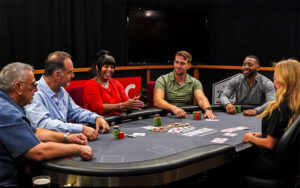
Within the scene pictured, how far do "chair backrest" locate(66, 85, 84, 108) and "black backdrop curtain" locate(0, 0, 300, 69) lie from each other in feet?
4.36

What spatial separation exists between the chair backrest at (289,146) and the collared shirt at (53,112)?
4.72ft

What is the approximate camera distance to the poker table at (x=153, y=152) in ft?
5.45

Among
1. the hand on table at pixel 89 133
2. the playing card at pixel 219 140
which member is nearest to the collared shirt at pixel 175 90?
the playing card at pixel 219 140

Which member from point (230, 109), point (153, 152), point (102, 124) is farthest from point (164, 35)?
point (153, 152)

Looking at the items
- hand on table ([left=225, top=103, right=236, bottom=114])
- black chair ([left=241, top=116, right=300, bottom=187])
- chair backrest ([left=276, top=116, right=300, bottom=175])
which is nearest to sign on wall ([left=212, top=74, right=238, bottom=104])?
hand on table ([left=225, top=103, right=236, bottom=114])

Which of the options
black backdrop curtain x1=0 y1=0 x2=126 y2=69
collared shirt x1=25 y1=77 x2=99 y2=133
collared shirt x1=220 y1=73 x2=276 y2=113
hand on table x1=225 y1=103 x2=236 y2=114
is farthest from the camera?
black backdrop curtain x1=0 y1=0 x2=126 y2=69

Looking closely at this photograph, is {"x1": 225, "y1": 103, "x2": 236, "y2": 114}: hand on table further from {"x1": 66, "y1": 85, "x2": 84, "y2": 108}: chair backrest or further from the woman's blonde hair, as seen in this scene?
{"x1": 66, "y1": 85, "x2": 84, "y2": 108}: chair backrest

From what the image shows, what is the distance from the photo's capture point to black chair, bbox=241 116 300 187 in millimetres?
2043

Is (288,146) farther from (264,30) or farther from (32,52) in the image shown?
(264,30)

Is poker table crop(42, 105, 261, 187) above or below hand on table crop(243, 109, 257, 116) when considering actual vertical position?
below

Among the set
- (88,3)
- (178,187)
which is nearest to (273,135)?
(178,187)

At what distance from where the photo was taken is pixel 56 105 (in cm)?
261

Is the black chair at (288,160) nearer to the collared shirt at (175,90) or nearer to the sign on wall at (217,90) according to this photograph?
the collared shirt at (175,90)

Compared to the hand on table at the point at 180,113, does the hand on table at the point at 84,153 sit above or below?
below
